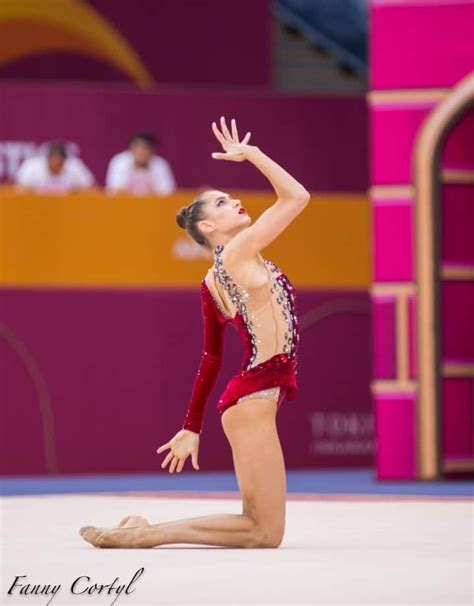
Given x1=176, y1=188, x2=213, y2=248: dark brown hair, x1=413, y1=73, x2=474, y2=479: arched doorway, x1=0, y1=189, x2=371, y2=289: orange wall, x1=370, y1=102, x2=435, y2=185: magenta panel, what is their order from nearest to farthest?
x1=176, y1=188, x2=213, y2=248: dark brown hair
x1=413, y1=73, x2=474, y2=479: arched doorway
x1=370, y1=102, x2=435, y2=185: magenta panel
x1=0, y1=189, x2=371, y2=289: orange wall

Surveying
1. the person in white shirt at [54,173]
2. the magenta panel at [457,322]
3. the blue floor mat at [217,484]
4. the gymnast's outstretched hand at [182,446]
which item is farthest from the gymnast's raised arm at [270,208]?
the person in white shirt at [54,173]

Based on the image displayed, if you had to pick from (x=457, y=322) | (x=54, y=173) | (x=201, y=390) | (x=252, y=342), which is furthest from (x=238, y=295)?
(x=54, y=173)

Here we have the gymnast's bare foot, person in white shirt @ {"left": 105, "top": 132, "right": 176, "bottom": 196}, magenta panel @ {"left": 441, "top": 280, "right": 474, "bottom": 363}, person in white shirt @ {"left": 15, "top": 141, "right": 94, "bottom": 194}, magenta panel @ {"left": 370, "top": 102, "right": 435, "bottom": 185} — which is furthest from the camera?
person in white shirt @ {"left": 105, "top": 132, "right": 176, "bottom": 196}

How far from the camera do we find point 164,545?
7.03m

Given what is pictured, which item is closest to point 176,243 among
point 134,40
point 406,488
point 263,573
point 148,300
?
point 148,300

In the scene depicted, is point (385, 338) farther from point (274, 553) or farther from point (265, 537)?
point (274, 553)

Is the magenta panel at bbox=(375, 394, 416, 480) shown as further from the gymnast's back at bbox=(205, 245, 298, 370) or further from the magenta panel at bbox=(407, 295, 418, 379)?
the gymnast's back at bbox=(205, 245, 298, 370)

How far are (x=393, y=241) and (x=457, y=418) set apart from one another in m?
1.29

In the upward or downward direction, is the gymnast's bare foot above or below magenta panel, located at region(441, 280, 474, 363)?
below

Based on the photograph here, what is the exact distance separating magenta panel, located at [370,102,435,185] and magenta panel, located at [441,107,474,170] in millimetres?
234

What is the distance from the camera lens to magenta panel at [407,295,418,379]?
1157cm

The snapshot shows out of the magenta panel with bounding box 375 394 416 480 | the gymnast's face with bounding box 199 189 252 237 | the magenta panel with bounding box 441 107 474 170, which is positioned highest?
the magenta panel with bounding box 441 107 474 170

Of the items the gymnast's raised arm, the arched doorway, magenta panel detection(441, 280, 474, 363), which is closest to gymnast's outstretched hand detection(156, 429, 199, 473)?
Result: the gymnast's raised arm

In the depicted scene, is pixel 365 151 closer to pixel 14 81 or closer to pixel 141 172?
pixel 141 172
